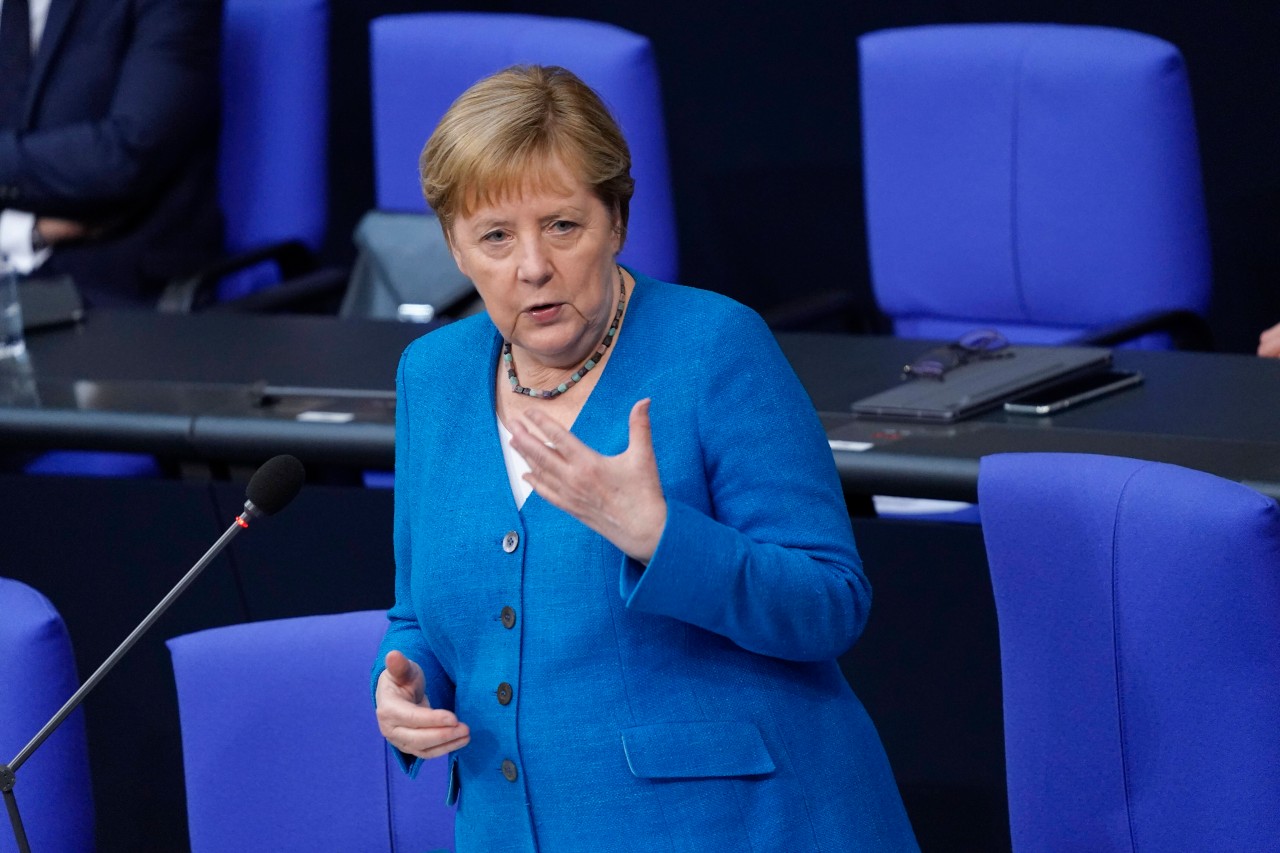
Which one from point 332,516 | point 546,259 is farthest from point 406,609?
point 332,516

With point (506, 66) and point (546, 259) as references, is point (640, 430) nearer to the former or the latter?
point (546, 259)

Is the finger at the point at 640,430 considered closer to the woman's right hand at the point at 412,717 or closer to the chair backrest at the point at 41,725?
the woman's right hand at the point at 412,717

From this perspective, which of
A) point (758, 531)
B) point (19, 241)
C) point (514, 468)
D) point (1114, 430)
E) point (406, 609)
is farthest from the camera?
point (19, 241)

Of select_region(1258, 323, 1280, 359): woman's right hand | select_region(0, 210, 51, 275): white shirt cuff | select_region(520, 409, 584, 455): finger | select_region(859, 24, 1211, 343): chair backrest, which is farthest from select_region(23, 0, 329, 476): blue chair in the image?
select_region(520, 409, 584, 455): finger

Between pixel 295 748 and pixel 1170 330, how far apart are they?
1.82 m

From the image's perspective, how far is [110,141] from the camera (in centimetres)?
372

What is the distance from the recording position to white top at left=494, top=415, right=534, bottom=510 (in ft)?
5.01

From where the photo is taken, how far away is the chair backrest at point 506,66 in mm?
3379

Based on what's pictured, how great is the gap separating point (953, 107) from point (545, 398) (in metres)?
1.89

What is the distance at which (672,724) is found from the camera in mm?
1456

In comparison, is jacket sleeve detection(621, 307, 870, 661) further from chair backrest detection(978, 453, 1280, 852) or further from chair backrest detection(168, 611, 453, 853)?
chair backrest detection(168, 611, 453, 853)

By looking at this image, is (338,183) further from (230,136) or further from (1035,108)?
(1035,108)

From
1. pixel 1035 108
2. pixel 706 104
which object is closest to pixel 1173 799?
pixel 1035 108

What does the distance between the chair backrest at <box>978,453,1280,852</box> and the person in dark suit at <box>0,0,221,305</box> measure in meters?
2.44
